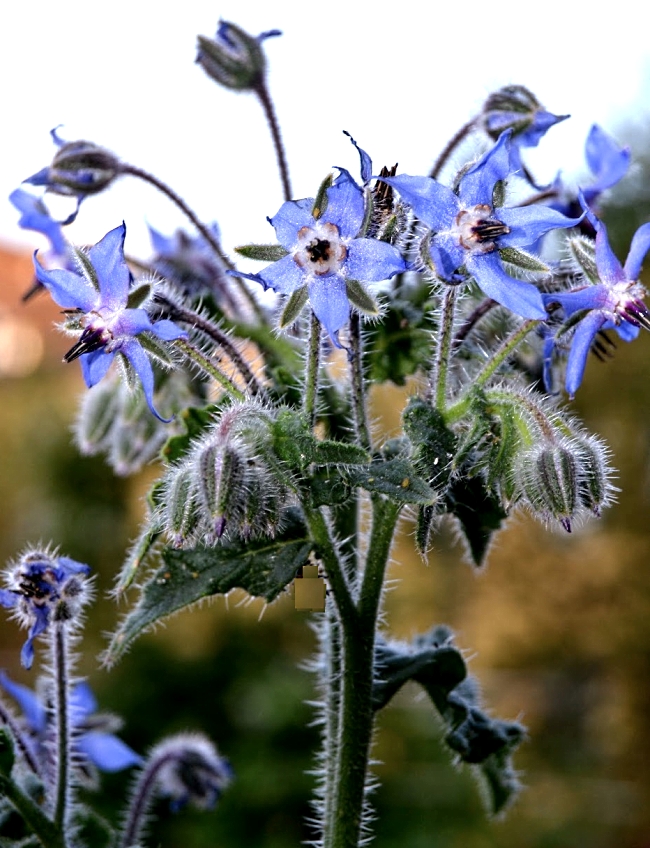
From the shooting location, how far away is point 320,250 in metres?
0.85

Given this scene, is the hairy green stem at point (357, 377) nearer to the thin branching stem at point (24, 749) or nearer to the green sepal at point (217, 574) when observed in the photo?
the green sepal at point (217, 574)

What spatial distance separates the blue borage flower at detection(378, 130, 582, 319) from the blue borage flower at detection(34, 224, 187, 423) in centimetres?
23

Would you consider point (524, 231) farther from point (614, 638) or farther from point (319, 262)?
point (614, 638)

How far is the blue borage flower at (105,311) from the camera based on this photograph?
86 centimetres

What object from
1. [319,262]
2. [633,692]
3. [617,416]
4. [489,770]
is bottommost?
[489,770]

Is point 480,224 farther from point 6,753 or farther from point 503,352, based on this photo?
point 6,753

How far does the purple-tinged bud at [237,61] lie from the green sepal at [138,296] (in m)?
0.57

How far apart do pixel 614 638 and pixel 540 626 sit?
42cm

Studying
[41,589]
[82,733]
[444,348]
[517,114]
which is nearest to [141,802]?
[82,733]

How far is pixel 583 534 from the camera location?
19.3ft

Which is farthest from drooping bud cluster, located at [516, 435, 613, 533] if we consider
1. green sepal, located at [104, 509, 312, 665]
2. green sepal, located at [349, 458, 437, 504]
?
green sepal, located at [104, 509, 312, 665]

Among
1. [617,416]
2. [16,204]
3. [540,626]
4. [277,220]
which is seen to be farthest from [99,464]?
[277,220]

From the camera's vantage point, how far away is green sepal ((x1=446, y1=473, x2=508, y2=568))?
939mm

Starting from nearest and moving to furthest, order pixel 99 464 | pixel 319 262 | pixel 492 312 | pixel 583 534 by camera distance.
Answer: pixel 319 262 → pixel 492 312 → pixel 99 464 → pixel 583 534
